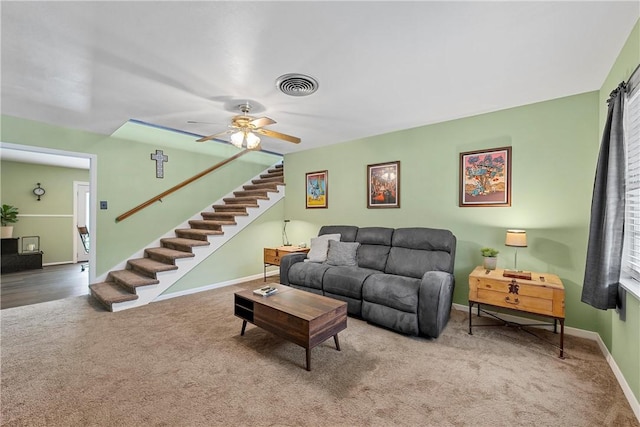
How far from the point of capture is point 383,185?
14.0 feet

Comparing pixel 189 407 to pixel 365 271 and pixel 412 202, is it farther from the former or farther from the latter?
pixel 412 202

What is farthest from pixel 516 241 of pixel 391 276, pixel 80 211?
pixel 80 211

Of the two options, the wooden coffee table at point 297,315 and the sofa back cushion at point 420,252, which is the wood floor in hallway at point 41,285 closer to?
the wooden coffee table at point 297,315

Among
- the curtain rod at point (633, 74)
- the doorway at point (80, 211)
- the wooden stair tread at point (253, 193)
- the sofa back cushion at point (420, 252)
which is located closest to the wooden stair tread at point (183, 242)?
the wooden stair tread at point (253, 193)

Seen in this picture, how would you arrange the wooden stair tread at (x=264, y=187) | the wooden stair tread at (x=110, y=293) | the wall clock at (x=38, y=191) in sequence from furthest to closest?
1. the wall clock at (x=38, y=191)
2. the wooden stair tread at (x=264, y=187)
3. the wooden stair tread at (x=110, y=293)

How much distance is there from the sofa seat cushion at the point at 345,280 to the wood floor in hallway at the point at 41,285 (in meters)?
3.80

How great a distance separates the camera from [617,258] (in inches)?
78.0

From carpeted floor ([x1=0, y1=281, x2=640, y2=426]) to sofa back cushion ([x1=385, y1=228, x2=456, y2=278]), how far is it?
69cm

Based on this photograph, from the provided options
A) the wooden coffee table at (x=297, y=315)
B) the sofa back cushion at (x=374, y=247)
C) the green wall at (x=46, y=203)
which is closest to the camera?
the wooden coffee table at (x=297, y=315)

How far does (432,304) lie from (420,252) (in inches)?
35.1

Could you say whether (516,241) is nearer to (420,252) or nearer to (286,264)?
(420,252)

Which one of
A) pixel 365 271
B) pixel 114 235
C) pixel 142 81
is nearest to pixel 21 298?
pixel 114 235

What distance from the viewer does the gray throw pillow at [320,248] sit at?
399cm

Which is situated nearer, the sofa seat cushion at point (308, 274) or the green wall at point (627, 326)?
the green wall at point (627, 326)
